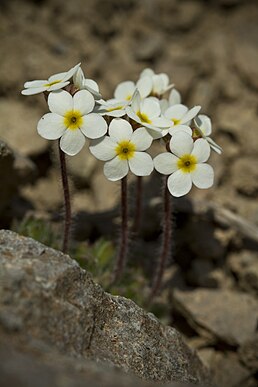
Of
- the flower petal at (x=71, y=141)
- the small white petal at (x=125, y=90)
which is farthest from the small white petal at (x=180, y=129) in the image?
the small white petal at (x=125, y=90)

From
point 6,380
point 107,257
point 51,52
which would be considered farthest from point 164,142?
point 51,52

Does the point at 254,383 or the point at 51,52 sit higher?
the point at 51,52

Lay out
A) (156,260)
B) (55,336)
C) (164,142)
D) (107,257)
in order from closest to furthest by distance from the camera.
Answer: (55,336), (164,142), (107,257), (156,260)

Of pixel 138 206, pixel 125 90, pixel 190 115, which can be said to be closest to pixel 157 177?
pixel 138 206

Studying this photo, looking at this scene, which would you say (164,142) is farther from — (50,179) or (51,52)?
(51,52)

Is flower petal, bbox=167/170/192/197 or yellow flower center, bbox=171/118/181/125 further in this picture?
yellow flower center, bbox=171/118/181/125

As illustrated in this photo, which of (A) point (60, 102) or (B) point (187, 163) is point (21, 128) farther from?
(B) point (187, 163)

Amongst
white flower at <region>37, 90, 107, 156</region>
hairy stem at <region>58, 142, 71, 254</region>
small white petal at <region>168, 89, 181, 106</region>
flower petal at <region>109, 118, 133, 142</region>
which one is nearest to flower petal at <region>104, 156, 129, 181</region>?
flower petal at <region>109, 118, 133, 142</region>

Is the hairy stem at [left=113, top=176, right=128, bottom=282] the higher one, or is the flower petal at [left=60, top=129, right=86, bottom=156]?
the flower petal at [left=60, top=129, right=86, bottom=156]

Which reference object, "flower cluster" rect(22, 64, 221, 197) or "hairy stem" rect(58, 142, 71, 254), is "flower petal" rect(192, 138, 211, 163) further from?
"hairy stem" rect(58, 142, 71, 254)
